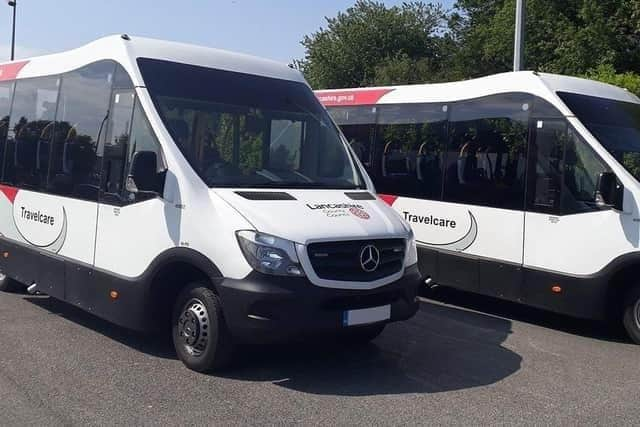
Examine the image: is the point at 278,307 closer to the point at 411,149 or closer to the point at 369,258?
the point at 369,258

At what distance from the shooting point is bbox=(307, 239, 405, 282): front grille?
586 cm

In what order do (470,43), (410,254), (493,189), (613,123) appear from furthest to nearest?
(470,43), (493,189), (613,123), (410,254)

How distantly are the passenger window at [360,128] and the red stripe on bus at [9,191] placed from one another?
4.79 meters

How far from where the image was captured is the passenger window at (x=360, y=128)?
37.9 feet

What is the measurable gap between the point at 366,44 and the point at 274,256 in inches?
1464

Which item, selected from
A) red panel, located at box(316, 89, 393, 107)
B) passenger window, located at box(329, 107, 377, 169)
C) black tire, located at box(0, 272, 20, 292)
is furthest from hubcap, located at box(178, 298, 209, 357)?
red panel, located at box(316, 89, 393, 107)

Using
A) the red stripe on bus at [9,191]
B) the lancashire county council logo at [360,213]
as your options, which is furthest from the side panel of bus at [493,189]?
the red stripe on bus at [9,191]

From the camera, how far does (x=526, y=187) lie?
348 inches

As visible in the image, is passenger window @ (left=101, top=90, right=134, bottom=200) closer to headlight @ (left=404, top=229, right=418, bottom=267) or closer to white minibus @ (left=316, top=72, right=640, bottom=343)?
headlight @ (left=404, top=229, right=418, bottom=267)

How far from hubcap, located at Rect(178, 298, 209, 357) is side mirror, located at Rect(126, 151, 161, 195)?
1028 millimetres

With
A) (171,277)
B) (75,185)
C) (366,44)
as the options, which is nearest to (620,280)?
(171,277)

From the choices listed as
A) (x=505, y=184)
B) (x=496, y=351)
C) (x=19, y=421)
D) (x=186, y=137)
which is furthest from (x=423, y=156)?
(x=19, y=421)

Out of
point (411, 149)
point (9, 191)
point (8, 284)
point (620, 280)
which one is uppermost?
point (411, 149)

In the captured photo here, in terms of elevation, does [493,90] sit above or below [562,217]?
above
